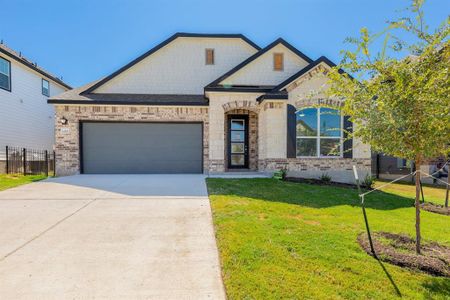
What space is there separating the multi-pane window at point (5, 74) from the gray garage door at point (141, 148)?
7307mm

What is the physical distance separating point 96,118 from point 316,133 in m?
9.75

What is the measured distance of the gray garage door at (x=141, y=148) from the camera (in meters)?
12.2

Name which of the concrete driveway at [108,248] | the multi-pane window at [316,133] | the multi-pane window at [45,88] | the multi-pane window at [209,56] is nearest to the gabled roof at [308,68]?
the multi-pane window at [316,133]

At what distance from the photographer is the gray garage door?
12.2m

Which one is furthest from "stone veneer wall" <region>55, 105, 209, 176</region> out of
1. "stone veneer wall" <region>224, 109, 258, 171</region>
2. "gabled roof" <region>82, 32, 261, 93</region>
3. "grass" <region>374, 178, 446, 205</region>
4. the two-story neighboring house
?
"grass" <region>374, 178, 446, 205</region>

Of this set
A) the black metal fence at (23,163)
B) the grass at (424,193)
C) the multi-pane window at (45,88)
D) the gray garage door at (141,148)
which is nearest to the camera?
the grass at (424,193)

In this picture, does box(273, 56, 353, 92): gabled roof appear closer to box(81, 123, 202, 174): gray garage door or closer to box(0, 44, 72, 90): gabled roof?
box(81, 123, 202, 174): gray garage door

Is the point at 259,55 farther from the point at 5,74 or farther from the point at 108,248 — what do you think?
the point at 5,74

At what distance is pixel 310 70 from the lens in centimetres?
1084

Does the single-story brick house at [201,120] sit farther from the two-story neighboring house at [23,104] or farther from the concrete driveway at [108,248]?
the two-story neighboring house at [23,104]

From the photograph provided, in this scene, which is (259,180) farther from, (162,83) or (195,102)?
(162,83)

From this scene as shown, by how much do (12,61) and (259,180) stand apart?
16534 mm

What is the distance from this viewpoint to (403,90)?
3682 mm

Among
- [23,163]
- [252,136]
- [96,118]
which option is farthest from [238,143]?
[23,163]
